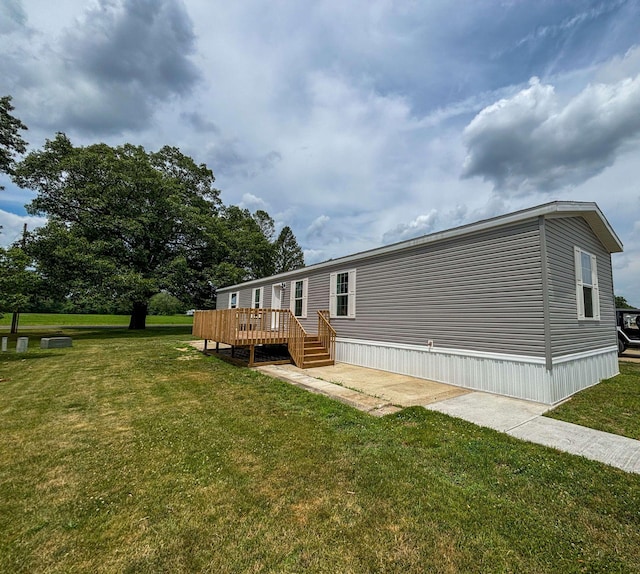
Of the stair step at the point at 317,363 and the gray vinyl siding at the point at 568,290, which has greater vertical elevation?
the gray vinyl siding at the point at 568,290

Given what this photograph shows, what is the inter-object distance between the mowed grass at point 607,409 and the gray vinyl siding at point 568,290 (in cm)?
84

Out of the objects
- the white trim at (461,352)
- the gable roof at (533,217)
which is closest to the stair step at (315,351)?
the white trim at (461,352)

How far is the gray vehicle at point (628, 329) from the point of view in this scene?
41.4ft

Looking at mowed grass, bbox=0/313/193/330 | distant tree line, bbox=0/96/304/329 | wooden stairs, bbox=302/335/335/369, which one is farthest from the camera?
mowed grass, bbox=0/313/193/330

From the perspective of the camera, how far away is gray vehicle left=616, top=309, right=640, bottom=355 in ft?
41.4

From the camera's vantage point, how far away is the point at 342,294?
977cm

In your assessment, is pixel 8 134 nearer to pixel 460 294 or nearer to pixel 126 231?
pixel 126 231

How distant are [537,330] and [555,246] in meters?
1.74

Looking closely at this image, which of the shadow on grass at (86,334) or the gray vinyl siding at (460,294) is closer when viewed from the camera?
the gray vinyl siding at (460,294)

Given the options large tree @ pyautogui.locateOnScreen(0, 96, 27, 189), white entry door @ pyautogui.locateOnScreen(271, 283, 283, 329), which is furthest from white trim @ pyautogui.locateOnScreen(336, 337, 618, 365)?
large tree @ pyautogui.locateOnScreen(0, 96, 27, 189)

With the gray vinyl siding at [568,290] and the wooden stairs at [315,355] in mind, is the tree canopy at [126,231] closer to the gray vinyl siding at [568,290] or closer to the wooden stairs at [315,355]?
the wooden stairs at [315,355]

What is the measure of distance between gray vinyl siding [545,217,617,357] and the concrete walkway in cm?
151

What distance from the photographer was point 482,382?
5.99 metres

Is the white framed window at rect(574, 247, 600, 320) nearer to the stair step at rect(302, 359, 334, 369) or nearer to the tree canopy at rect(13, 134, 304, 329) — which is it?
the stair step at rect(302, 359, 334, 369)
